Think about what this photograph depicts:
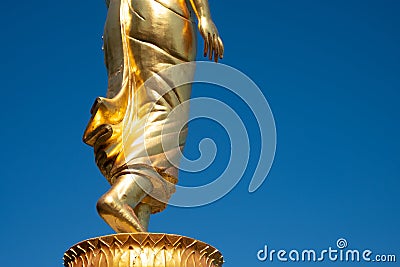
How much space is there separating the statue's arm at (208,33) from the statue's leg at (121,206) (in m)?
1.34

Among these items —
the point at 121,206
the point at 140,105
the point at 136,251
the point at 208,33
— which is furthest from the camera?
the point at 208,33

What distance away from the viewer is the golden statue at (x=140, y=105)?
5.77 metres

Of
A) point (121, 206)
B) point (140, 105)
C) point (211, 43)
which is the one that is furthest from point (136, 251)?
point (211, 43)

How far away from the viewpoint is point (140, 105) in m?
6.17

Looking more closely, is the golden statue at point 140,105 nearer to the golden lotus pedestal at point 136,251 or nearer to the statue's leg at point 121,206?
the statue's leg at point 121,206

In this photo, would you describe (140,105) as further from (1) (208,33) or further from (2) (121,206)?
(2) (121,206)

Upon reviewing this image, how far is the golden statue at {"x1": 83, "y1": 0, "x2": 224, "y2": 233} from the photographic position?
577 centimetres

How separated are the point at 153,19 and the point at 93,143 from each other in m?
1.16

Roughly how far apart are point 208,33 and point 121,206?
5.53 feet

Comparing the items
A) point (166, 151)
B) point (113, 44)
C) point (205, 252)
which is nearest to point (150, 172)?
point (166, 151)

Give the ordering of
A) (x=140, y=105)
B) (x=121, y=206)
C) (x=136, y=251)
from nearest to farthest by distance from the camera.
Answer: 1. (x=136, y=251)
2. (x=121, y=206)
3. (x=140, y=105)

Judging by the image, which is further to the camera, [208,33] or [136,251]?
[208,33]

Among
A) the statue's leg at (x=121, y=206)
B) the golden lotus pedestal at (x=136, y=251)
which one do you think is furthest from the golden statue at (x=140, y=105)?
the golden lotus pedestal at (x=136, y=251)

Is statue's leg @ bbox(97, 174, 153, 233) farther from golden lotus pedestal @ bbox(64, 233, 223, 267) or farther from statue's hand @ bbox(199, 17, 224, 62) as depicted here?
statue's hand @ bbox(199, 17, 224, 62)
